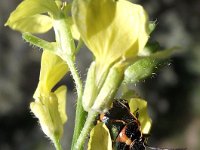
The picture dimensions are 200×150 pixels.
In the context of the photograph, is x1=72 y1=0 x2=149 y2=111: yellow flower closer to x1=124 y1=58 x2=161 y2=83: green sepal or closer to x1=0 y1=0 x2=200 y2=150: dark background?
x1=124 y1=58 x2=161 y2=83: green sepal

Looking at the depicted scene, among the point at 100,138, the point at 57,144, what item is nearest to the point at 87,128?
the point at 100,138

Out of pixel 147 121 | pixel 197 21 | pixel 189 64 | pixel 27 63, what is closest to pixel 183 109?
pixel 189 64

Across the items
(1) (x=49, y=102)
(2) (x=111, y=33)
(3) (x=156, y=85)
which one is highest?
(2) (x=111, y=33)

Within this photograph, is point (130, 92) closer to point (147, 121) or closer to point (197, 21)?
point (147, 121)

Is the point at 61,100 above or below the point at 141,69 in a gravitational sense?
below

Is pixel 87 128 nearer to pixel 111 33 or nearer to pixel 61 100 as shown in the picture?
pixel 111 33

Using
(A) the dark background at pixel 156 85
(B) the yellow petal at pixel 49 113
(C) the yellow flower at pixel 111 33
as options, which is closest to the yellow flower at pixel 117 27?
(C) the yellow flower at pixel 111 33

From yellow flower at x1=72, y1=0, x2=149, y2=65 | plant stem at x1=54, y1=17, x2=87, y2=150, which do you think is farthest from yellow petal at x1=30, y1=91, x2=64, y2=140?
yellow flower at x1=72, y1=0, x2=149, y2=65

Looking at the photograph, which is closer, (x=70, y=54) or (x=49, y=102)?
(x=70, y=54)
